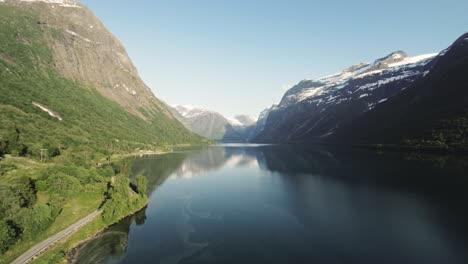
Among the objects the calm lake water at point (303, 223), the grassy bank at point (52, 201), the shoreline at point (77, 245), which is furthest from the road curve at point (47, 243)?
the calm lake water at point (303, 223)

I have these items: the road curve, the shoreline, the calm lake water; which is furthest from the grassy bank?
the calm lake water

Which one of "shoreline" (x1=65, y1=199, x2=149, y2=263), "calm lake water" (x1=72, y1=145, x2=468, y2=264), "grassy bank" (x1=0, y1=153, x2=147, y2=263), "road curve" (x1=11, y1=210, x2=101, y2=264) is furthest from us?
"calm lake water" (x1=72, y1=145, x2=468, y2=264)

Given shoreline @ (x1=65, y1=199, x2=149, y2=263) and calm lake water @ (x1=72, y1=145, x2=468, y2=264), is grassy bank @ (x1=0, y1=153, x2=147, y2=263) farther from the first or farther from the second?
calm lake water @ (x1=72, y1=145, x2=468, y2=264)

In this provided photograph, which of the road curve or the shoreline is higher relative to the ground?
the road curve

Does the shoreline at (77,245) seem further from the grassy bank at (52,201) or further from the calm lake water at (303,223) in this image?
the calm lake water at (303,223)

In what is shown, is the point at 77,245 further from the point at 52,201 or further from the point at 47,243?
the point at 52,201

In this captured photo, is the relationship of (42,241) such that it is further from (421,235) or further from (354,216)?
(421,235)
